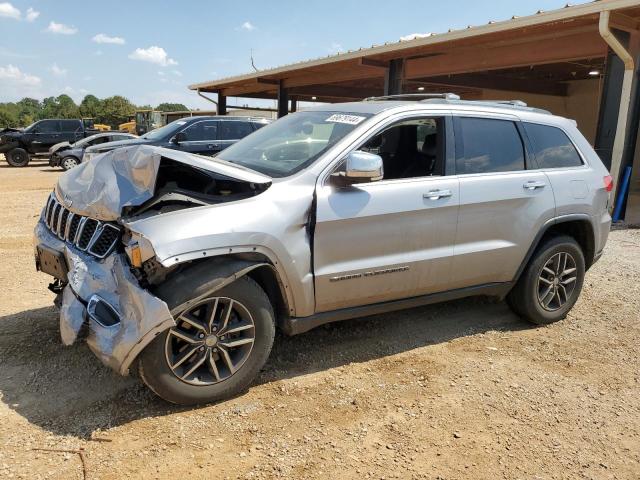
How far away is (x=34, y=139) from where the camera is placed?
66.0 feet

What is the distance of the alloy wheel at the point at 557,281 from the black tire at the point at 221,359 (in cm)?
256

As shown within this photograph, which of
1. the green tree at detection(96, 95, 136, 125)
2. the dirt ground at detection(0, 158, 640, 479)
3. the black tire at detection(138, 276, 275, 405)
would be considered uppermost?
the green tree at detection(96, 95, 136, 125)

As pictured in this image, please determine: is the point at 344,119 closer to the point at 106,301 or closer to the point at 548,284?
the point at 106,301

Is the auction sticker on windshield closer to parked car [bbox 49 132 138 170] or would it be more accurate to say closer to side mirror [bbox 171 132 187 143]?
side mirror [bbox 171 132 187 143]

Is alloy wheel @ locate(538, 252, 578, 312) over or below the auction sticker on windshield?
below

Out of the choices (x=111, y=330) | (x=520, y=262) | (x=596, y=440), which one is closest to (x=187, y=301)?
(x=111, y=330)

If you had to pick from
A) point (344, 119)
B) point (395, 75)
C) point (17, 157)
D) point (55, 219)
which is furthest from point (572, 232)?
point (17, 157)

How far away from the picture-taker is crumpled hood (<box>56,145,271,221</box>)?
2936mm

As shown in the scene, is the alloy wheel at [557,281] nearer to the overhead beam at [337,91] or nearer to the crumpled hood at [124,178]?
the crumpled hood at [124,178]

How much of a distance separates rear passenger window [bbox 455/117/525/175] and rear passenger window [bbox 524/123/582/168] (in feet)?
0.59

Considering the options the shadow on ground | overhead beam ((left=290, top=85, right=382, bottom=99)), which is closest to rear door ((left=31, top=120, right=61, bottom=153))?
overhead beam ((left=290, top=85, right=382, bottom=99))

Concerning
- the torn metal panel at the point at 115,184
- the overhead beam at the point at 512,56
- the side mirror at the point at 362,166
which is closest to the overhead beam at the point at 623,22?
the overhead beam at the point at 512,56

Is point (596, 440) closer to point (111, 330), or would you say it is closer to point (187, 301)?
point (187, 301)

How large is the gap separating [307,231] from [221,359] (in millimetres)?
934
